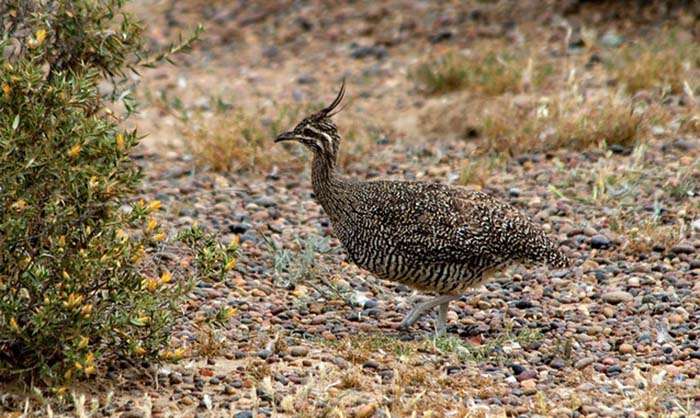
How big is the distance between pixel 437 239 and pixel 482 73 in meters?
5.09

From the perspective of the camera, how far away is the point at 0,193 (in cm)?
555

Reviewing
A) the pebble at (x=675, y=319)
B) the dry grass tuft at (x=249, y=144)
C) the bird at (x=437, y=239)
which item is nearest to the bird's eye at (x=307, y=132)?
the bird at (x=437, y=239)

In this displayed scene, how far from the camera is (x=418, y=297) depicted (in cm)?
802

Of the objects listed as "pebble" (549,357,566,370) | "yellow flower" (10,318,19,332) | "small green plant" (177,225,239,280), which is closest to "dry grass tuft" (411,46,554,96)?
"pebble" (549,357,566,370)

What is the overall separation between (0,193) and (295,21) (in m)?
9.54

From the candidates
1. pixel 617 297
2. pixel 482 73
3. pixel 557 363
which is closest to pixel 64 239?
pixel 557 363

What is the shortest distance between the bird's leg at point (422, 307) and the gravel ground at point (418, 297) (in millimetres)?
92

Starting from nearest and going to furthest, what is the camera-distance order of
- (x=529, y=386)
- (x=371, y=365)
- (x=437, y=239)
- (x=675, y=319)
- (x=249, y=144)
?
(x=529, y=386)
(x=371, y=365)
(x=437, y=239)
(x=675, y=319)
(x=249, y=144)

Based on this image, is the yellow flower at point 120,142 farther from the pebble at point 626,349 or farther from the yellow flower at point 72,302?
the pebble at point 626,349

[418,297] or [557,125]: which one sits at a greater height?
[557,125]

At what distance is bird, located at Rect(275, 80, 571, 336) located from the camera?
707 cm

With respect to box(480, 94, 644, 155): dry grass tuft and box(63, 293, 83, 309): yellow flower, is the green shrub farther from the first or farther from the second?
→ box(480, 94, 644, 155): dry grass tuft

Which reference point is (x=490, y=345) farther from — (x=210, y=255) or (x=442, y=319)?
(x=210, y=255)

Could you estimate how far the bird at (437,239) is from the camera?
7066 millimetres
